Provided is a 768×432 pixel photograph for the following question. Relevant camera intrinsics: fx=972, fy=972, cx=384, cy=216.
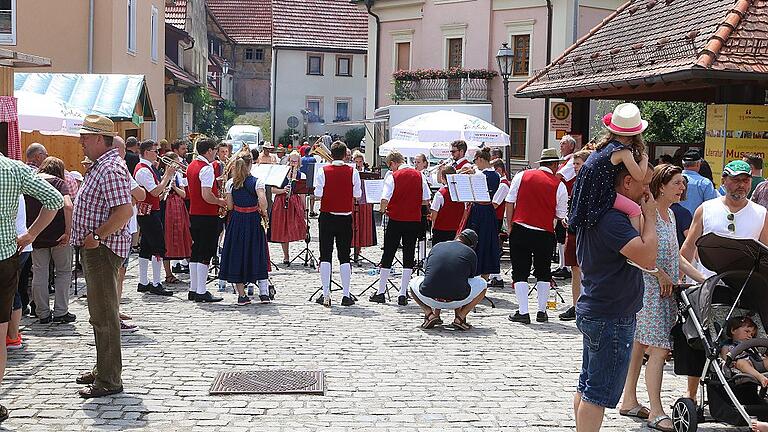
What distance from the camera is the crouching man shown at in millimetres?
10633

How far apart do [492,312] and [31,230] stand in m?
6.71

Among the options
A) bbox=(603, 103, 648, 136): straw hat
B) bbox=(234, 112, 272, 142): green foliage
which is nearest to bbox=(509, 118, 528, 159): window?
bbox=(234, 112, 272, 142): green foliage

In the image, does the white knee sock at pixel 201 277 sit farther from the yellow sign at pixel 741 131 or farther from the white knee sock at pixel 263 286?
the yellow sign at pixel 741 131

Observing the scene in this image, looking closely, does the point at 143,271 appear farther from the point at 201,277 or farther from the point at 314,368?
the point at 314,368

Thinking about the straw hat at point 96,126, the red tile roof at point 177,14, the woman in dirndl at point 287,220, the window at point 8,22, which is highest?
the red tile roof at point 177,14

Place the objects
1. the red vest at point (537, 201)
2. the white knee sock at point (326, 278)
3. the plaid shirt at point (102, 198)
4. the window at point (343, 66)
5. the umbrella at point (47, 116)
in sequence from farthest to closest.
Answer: the window at point (343, 66) < the umbrella at point (47, 116) < the white knee sock at point (326, 278) < the red vest at point (537, 201) < the plaid shirt at point (102, 198)

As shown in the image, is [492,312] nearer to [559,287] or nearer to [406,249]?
[406,249]

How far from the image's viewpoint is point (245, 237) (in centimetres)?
1242

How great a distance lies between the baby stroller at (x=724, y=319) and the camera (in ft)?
21.4

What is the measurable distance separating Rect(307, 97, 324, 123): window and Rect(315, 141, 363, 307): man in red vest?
46.7m

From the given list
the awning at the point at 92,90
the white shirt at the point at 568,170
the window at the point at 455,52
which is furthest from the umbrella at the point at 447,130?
the window at the point at 455,52

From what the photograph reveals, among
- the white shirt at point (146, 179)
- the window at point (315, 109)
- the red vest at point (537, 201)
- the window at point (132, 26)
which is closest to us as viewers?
the red vest at point (537, 201)

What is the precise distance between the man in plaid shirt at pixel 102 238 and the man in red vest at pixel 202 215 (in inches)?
190

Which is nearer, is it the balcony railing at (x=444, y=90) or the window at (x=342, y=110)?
the balcony railing at (x=444, y=90)
